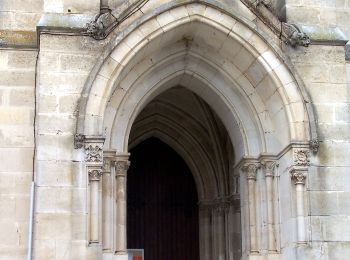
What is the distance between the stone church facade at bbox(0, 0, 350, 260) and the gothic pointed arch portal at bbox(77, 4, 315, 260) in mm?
19

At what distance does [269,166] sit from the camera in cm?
1033

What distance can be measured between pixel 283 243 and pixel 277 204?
59 cm

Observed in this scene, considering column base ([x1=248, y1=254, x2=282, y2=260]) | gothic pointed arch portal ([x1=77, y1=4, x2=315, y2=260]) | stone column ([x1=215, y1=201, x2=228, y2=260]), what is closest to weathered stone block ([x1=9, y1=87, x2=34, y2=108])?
gothic pointed arch portal ([x1=77, y1=4, x2=315, y2=260])

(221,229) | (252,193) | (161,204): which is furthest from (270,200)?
(161,204)

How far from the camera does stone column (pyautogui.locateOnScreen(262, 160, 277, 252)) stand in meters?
10.1

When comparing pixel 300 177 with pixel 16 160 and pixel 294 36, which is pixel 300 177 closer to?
pixel 294 36

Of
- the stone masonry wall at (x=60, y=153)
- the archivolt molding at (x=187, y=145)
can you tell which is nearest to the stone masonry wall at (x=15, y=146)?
the stone masonry wall at (x=60, y=153)

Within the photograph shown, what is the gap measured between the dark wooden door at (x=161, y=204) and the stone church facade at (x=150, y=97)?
4.45 meters

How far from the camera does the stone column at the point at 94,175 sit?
9.01 m

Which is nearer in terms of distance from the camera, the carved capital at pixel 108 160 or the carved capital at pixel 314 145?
the carved capital at pixel 314 145

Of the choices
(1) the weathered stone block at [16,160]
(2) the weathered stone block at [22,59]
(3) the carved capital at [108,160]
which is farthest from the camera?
(2) the weathered stone block at [22,59]

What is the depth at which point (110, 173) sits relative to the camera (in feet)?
32.3

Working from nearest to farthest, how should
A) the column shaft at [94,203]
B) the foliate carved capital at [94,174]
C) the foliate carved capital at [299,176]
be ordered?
the column shaft at [94,203] < the foliate carved capital at [94,174] < the foliate carved capital at [299,176]

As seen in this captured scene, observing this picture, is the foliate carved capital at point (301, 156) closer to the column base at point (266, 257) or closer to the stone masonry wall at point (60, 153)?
the column base at point (266, 257)
